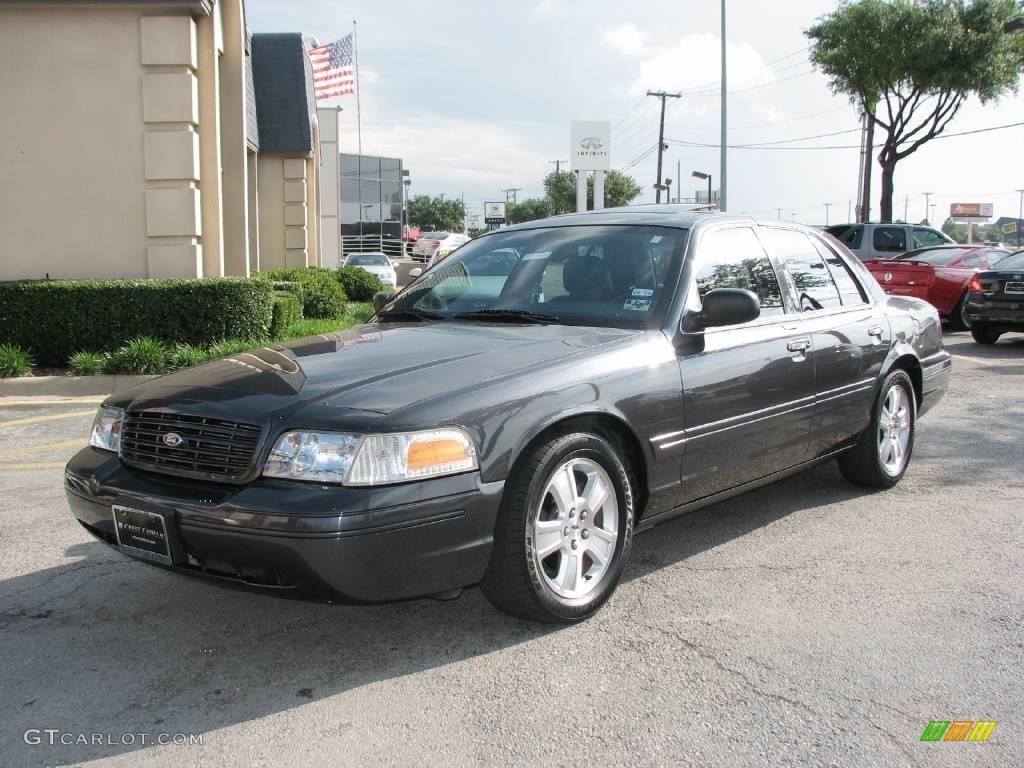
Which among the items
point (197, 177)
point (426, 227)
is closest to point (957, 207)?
point (426, 227)

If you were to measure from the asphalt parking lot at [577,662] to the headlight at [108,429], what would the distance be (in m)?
0.68

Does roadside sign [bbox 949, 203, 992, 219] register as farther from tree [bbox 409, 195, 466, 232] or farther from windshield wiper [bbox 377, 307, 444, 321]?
windshield wiper [bbox 377, 307, 444, 321]

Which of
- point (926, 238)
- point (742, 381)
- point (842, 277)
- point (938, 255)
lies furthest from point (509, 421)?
point (926, 238)

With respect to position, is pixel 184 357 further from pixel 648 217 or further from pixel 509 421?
pixel 509 421

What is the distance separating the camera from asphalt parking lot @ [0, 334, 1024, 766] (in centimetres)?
274

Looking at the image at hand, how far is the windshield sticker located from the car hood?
178 mm

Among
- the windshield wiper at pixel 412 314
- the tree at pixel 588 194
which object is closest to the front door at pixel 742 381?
the windshield wiper at pixel 412 314

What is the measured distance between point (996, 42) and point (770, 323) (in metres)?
25.4

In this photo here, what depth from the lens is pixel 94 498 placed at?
343 centimetres

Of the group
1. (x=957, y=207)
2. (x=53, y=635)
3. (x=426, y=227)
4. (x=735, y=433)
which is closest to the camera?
(x=53, y=635)

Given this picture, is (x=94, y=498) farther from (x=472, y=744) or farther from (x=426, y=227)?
(x=426, y=227)

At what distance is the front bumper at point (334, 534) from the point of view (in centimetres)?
290

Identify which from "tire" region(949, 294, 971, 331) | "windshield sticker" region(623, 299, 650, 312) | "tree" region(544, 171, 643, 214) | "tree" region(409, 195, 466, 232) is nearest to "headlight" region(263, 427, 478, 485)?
"windshield sticker" region(623, 299, 650, 312)

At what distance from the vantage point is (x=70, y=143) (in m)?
11.0
